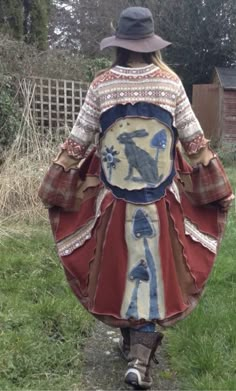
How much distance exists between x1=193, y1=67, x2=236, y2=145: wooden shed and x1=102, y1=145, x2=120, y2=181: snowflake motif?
51.5 feet

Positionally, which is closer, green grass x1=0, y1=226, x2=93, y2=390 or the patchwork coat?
the patchwork coat

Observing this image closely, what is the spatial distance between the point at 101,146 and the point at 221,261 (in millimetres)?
2727

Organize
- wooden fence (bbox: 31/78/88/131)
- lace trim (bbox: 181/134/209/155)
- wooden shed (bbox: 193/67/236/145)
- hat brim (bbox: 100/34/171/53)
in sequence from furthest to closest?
wooden shed (bbox: 193/67/236/145), wooden fence (bbox: 31/78/88/131), lace trim (bbox: 181/134/209/155), hat brim (bbox: 100/34/171/53)

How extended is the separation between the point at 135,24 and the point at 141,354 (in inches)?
65.7

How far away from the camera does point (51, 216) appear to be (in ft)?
12.1

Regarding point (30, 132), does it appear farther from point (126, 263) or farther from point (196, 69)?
point (196, 69)

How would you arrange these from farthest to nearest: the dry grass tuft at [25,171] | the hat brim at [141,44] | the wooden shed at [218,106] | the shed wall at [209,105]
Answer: the shed wall at [209,105], the wooden shed at [218,106], the dry grass tuft at [25,171], the hat brim at [141,44]

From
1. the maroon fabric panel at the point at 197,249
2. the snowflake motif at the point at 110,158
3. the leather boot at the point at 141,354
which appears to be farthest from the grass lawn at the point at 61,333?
the snowflake motif at the point at 110,158

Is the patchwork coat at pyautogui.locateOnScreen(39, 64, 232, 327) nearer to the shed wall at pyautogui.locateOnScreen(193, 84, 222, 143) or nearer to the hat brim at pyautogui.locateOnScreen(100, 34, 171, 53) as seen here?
the hat brim at pyautogui.locateOnScreen(100, 34, 171, 53)

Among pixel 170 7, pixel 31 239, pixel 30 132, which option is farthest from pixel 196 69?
pixel 31 239

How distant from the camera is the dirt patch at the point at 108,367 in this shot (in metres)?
3.53

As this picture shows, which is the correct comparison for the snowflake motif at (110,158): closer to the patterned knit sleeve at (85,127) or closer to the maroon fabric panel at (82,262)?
the patterned knit sleeve at (85,127)

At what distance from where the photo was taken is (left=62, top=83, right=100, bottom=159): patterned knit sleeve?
343cm

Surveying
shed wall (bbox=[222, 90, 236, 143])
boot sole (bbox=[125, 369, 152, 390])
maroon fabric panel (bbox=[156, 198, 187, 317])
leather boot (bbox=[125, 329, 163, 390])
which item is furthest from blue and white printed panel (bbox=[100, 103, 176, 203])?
shed wall (bbox=[222, 90, 236, 143])
